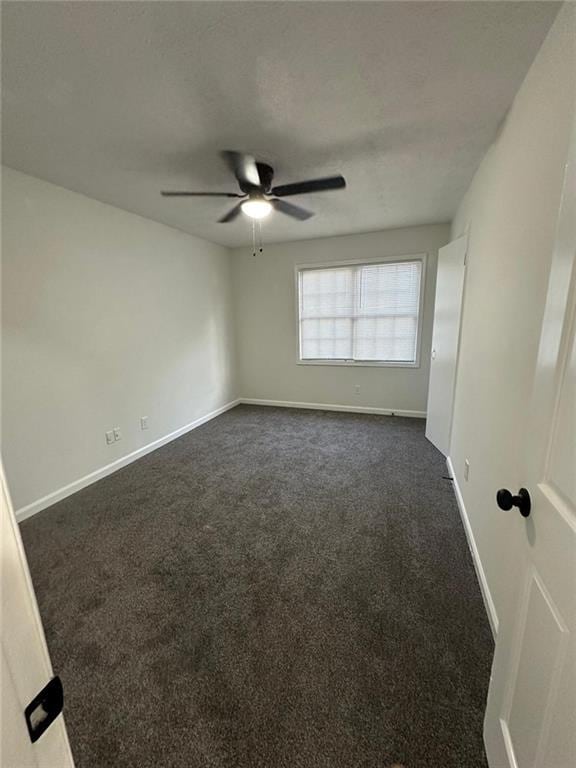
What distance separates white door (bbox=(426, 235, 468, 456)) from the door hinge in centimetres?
295

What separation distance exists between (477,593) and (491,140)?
8.59 feet

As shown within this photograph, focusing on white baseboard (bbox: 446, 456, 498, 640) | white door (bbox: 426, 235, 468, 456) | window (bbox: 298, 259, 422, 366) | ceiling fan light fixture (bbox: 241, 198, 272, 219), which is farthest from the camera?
window (bbox: 298, 259, 422, 366)

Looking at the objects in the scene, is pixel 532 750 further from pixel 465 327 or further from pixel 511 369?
pixel 465 327

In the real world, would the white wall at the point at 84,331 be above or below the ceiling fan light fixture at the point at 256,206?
below

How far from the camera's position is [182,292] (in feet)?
12.5

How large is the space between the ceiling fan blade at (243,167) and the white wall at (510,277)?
137cm

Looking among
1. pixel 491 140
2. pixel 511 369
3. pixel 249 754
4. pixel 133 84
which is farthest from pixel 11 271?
pixel 491 140

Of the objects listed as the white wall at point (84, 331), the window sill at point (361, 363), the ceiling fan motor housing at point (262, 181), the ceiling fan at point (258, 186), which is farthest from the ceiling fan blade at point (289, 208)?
the window sill at point (361, 363)

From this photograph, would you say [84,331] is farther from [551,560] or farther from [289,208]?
[551,560]

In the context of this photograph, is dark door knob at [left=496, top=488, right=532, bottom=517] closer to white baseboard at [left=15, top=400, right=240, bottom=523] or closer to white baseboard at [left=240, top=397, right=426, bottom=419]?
white baseboard at [left=15, top=400, right=240, bottom=523]

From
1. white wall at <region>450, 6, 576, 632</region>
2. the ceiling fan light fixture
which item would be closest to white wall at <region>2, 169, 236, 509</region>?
the ceiling fan light fixture

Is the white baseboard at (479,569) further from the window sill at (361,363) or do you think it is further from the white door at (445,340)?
the window sill at (361,363)

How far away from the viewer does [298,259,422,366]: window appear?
409 centimetres

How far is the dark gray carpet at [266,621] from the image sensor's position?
1.09m
